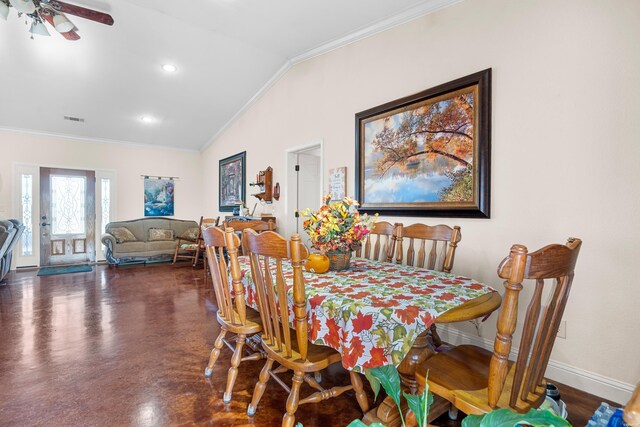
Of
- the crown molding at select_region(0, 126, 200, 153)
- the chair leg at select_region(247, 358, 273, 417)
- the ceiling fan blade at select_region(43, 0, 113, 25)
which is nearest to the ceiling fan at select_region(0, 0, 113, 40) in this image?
the ceiling fan blade at select_region(43, 0, 113, 25)

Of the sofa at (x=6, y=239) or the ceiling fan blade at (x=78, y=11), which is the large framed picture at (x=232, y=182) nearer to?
the ceiling fan blade at (x=78, y=11)

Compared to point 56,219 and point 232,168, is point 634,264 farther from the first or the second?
point 56,219

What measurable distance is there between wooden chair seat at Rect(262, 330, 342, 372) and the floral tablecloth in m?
0.09

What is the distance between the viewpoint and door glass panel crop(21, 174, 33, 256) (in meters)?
6.02

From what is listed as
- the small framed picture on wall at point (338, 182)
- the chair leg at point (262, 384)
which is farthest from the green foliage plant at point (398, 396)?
the small framed picture on wall at point (338, 182)

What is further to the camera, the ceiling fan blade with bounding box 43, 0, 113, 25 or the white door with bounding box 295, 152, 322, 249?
the white door with bounding box 295, 152, 322, 249

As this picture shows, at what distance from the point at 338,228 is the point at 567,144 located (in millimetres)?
1583

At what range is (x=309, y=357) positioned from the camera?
144 cm

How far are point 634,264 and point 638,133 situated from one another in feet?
2.42

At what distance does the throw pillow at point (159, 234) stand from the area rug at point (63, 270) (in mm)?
1247

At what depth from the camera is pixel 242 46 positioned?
4.02 m

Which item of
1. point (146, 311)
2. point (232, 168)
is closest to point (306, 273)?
point (146, 311)

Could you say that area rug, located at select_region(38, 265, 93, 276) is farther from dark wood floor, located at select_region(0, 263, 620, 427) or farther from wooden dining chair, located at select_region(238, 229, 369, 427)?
wooden dining chair, located at select_region(238, 229, 369, 427)

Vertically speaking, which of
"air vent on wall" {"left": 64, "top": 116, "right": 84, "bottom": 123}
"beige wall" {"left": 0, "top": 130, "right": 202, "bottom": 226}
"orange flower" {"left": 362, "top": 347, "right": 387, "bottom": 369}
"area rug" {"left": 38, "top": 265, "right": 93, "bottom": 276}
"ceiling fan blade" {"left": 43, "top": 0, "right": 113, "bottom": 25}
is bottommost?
"area rug" {"left": 38, "top": 265, "right": 93, "bottom": 276}
